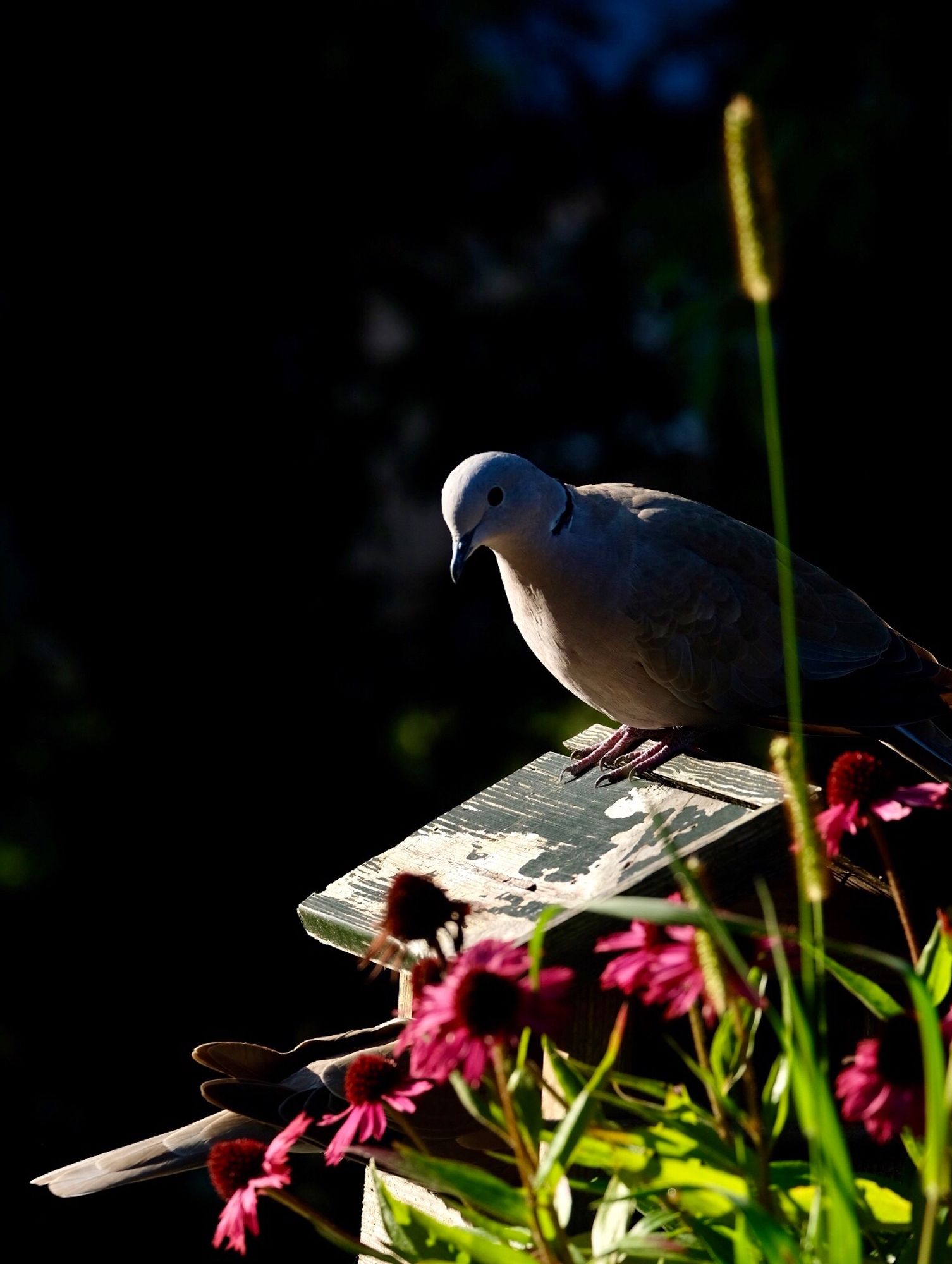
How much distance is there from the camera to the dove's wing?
214 centimetres

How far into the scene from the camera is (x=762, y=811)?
53.7 inches

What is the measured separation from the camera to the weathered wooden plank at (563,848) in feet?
4.46

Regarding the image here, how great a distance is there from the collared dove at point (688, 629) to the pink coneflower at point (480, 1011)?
44.4 inches

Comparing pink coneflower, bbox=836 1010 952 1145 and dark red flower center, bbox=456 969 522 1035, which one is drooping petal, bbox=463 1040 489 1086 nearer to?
dark red flower center, bbox=456 969 522 1035

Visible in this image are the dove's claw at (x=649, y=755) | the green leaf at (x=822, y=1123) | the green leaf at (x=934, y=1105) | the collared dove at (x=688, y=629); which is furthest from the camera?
the collared dove at (x=688, y=629)

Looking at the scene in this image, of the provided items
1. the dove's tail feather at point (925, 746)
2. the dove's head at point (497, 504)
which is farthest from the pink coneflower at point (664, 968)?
the dove's tail feather at point (925, 746)

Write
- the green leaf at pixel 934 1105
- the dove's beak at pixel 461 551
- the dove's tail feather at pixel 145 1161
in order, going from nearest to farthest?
the green leaf at pixel 934 1105, the dove's tail feather at pixel 145 1161, the dove's beak at pixel 461 551

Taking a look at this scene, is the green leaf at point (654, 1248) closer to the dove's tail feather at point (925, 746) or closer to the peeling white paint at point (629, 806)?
the peeling white paint at point (629, 806)

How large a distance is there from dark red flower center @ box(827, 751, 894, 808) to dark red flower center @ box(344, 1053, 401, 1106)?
359 mm

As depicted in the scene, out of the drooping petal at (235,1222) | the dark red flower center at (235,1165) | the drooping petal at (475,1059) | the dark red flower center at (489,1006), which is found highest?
the dark red flower center at (489,1006)

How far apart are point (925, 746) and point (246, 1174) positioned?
4.58ft

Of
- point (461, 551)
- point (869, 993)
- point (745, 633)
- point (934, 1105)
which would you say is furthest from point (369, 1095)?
point (745, 633)

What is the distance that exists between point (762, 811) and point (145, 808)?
2.56m

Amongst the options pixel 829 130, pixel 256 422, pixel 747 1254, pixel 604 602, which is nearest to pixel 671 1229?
pixel 747 1254
